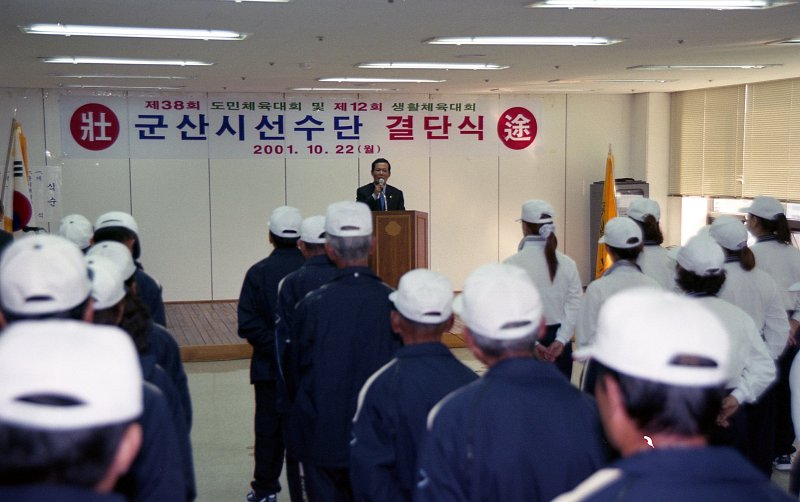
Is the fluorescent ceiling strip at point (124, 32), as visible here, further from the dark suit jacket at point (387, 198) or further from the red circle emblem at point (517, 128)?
the red circle emblem at point (517, 128)

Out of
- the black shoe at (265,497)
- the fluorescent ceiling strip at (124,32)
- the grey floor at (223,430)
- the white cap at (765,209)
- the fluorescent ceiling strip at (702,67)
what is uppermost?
the fluorescent ceiling strip at (702,67)

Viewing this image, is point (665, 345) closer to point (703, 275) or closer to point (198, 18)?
point (703, 275)

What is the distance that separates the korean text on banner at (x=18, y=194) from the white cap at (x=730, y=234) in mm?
7529

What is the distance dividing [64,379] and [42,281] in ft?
3.11

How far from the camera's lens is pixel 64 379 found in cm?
132

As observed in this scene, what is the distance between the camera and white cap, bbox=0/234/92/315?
85.7 inches

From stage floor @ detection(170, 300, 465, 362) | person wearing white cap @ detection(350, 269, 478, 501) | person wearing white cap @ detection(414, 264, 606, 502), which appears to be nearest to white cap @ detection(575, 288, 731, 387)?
person wearing white cap @ detection(414, 264, 606, 502)

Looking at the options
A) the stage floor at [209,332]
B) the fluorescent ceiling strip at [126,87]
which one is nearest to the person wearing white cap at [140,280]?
the stage floor at [209,332]

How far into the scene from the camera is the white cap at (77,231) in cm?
511

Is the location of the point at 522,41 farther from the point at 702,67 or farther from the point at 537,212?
the point at 702,67

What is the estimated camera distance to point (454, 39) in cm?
705

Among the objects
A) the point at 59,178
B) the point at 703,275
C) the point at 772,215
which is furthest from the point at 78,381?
the point at 59,178

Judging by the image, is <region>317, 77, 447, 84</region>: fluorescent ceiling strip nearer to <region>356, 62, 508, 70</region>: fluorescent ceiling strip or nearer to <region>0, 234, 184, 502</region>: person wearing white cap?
<region>356, 62, 508, 70</region>: fluorescent ceiling strip

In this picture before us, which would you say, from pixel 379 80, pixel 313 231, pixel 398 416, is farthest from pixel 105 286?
pixel 379 80
